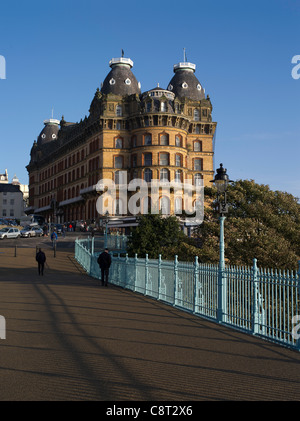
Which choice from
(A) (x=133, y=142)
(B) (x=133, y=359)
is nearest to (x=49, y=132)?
(A) (x=133, y=142)

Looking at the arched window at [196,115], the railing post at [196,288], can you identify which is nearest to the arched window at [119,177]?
the arched window at [196,115]

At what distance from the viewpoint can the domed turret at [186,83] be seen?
70062 mm

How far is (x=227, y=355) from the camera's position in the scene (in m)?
7.46

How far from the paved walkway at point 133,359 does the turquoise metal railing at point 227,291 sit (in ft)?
1.24

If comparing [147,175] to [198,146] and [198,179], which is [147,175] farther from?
[198,146]

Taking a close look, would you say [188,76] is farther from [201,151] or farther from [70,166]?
[70,166]

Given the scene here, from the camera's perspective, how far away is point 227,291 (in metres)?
11.7

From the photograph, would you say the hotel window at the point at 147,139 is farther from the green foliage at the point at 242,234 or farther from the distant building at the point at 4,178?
the distant building at the point at 4,178

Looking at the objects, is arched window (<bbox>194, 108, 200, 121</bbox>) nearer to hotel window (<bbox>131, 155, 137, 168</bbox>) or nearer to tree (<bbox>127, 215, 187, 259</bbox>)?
hotel window (<bbox>131, 155, 137, 168</bbox>)

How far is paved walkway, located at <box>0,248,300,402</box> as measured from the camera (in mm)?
5445

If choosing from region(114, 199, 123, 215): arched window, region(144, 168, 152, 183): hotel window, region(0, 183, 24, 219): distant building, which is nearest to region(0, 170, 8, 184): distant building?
region(0, 183, 24, 219): distant building

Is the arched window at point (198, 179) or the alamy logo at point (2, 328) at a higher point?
the arched window at point (198, 179)

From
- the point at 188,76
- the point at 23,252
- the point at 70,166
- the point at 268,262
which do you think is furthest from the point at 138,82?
the point at 268,262
